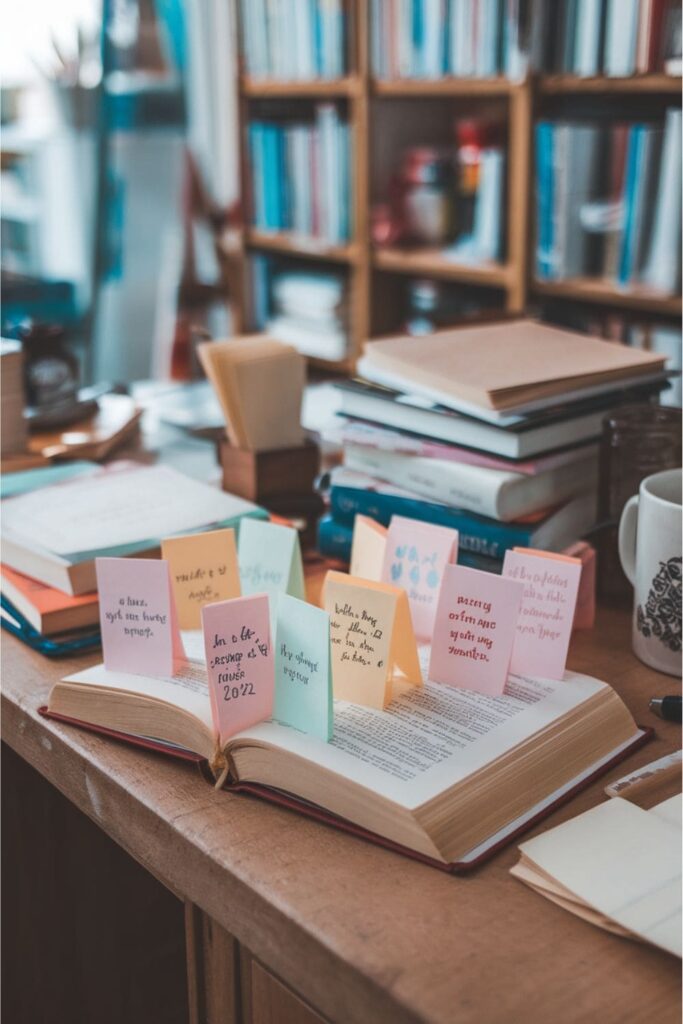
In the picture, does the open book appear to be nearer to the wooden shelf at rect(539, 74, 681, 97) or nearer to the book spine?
the book spine

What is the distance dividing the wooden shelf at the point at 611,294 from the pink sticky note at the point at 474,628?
158 centimetres

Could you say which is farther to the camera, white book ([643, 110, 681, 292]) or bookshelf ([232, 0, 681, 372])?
bookshelf ([232, 0, 681, 372])

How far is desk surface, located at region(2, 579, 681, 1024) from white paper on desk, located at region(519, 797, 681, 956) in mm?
16

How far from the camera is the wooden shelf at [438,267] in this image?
2539mm

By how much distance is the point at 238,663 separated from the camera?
763 millimetres

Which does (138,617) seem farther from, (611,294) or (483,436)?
(611,294)

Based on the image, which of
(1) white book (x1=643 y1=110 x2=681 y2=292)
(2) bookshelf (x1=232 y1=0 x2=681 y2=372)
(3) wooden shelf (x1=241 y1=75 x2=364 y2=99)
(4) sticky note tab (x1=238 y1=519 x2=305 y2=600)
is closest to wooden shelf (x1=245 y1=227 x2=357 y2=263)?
(2) bookshelf (x1=232 y1=0 x2=681 y2=372)

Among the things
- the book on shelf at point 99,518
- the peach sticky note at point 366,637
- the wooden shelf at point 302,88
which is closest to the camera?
the peach sticky note at point 366,637

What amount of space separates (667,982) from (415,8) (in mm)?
2449

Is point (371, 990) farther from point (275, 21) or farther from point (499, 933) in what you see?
point (275, 21)

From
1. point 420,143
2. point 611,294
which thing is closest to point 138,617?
point 611,294

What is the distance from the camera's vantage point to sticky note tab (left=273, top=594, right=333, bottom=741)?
0.74 m

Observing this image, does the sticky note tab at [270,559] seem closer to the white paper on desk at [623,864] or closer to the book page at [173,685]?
the book page at [173,685]

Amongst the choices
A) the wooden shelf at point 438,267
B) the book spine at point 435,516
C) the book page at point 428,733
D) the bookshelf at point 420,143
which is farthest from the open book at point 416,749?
the wooden shelf at point 438,267
